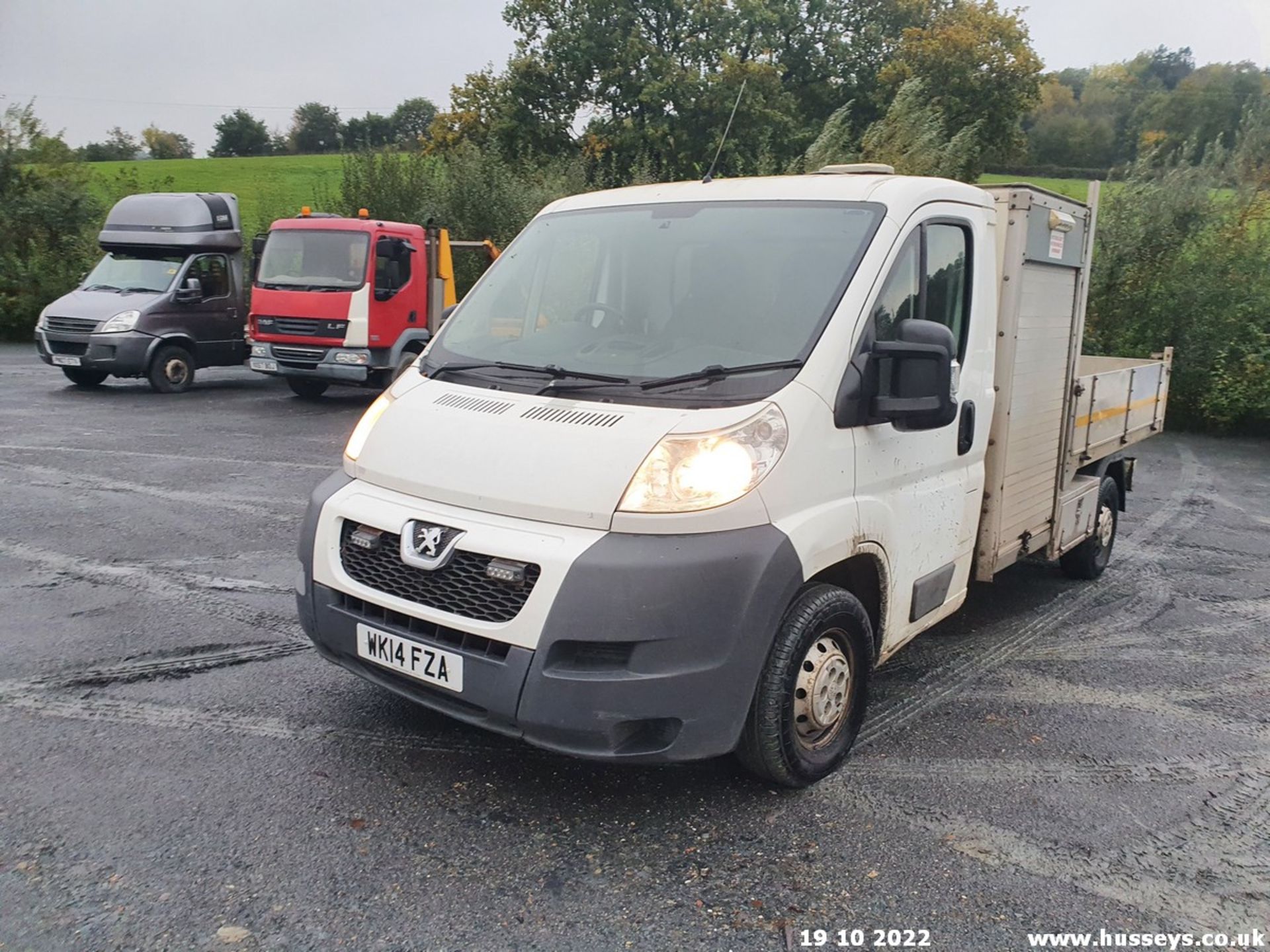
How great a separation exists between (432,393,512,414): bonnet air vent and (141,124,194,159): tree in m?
79.2

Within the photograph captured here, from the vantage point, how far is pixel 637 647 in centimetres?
308

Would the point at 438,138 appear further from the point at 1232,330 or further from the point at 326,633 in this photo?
the point at 326,633

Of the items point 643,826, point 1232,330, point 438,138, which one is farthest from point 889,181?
point 438,138

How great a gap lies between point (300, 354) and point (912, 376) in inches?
469

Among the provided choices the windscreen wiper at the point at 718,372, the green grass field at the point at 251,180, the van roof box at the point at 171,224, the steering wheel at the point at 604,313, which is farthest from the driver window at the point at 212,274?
the windscreen wiper at the point at 718,372

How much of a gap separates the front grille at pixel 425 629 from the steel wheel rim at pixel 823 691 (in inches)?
41.1

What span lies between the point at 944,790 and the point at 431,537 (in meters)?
2.10

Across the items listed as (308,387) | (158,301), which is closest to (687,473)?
(308,387)

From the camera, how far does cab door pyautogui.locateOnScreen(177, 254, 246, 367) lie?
1530 cm

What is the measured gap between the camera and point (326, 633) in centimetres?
365

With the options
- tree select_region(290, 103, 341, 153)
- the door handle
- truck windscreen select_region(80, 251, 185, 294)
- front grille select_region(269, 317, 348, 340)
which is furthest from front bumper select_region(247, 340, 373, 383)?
tree select_region(290, 103, 341, 153)

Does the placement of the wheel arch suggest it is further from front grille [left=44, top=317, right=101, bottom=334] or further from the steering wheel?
front grille [left=44, top=317, right=101, bottom=334]

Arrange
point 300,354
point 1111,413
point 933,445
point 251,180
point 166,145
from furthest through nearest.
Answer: point 166,145 < point 251,180 < point 300,354 < point 1111,413 < point 933,445

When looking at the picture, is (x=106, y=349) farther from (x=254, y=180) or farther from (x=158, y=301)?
(x=254, y=180)
